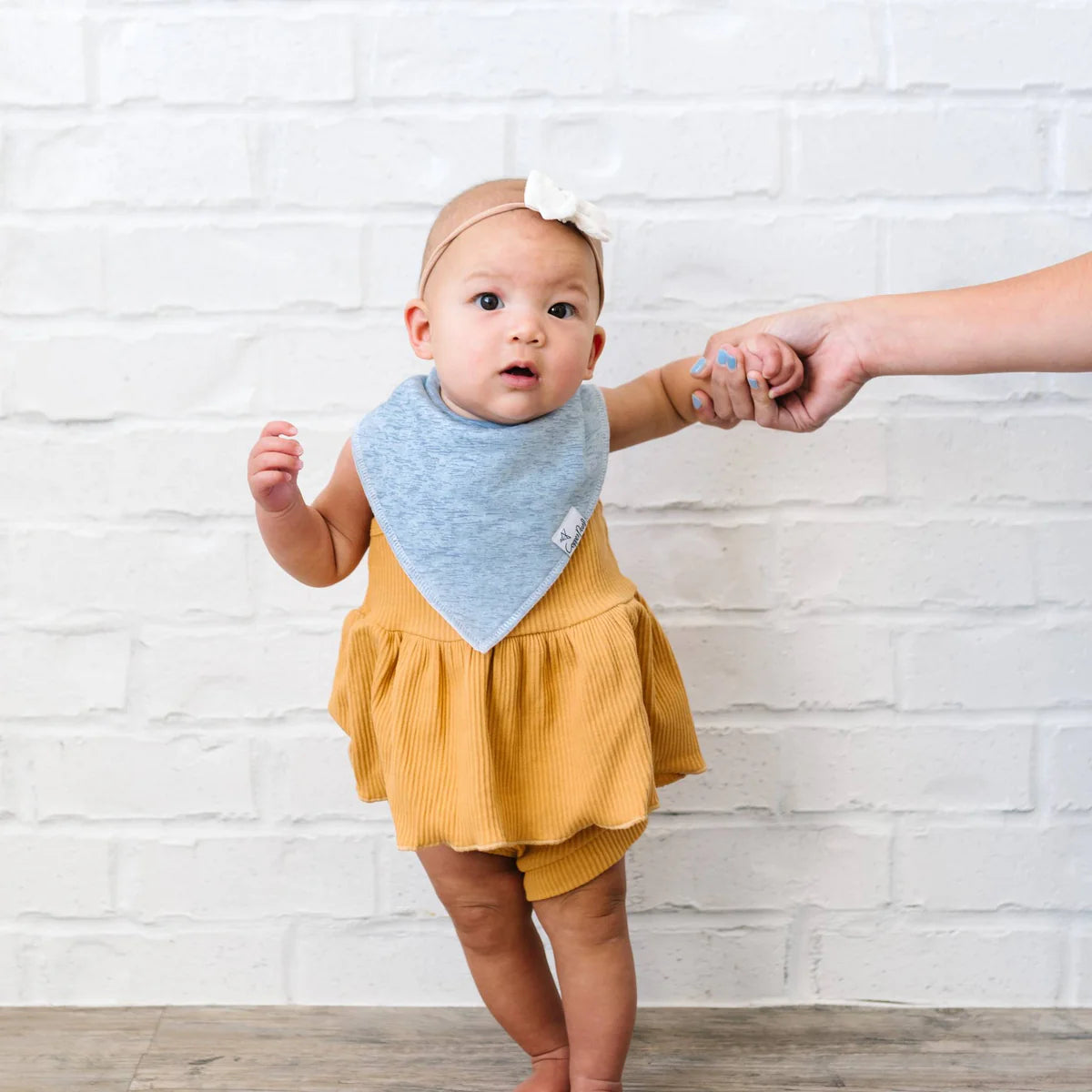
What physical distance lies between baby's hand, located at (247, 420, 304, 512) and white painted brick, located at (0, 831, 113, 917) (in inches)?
24.3

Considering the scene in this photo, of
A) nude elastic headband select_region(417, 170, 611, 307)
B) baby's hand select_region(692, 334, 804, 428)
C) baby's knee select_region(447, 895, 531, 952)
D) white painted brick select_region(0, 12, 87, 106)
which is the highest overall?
white painted brick select_region(0, 12, 87, 106)

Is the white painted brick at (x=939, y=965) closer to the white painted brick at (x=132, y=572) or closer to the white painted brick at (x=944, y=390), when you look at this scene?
the white painted brick at (x=944, y=390)

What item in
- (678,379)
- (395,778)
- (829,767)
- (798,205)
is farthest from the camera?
(829,767)

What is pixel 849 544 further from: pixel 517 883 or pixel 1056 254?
pixel 517 883

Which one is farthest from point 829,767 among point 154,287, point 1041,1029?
point 154,287

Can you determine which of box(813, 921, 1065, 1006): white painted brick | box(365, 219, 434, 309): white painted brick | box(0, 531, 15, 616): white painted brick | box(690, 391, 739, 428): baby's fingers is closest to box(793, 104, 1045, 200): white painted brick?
box(690, 391, 739, 428): baby's fingers

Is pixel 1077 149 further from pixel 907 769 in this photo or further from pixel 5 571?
pixel 5 571

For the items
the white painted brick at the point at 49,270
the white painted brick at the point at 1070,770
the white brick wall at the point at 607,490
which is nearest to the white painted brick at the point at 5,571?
the white brick wall at the point at 607,490

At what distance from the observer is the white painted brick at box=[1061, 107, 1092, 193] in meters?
1.26

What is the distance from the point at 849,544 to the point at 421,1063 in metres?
0.73

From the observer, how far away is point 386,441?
1069 millimetres

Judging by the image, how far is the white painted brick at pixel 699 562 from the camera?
1.33 meters

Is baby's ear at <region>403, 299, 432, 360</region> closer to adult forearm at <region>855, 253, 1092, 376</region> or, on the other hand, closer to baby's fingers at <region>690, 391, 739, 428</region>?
baby's fingers at <region>690, 391, 739, 428</region>

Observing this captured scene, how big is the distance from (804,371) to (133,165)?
0.73m
